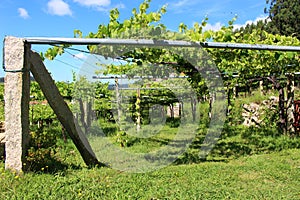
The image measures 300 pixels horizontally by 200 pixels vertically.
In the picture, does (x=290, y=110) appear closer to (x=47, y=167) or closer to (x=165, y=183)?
(x=165, y=183)

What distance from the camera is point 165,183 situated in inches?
156

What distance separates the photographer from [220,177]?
14.3ft

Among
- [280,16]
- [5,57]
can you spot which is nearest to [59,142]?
[5,57]

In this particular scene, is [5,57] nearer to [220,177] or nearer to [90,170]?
[90,170]

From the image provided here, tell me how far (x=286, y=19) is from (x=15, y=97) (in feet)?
84.3

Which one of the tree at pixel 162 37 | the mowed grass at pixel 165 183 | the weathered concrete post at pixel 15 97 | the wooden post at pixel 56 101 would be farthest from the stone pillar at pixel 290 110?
the weathered concrete post at pixel 15 97

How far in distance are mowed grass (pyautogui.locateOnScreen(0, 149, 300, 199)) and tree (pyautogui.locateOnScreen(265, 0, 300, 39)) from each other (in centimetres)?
2208

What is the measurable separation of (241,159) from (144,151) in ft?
6.93

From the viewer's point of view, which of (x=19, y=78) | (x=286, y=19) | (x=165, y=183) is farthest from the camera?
(x=286, y=19)

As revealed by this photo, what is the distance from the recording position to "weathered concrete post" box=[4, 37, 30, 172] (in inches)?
137

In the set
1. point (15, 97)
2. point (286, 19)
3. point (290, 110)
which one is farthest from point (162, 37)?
point (286, 19)

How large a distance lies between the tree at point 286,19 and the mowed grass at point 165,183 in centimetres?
2208

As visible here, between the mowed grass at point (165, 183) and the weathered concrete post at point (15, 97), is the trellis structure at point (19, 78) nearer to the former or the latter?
the weathered concrete post at point (15, 97)

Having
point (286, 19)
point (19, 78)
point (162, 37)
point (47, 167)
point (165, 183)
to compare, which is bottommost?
point (165, 183)
